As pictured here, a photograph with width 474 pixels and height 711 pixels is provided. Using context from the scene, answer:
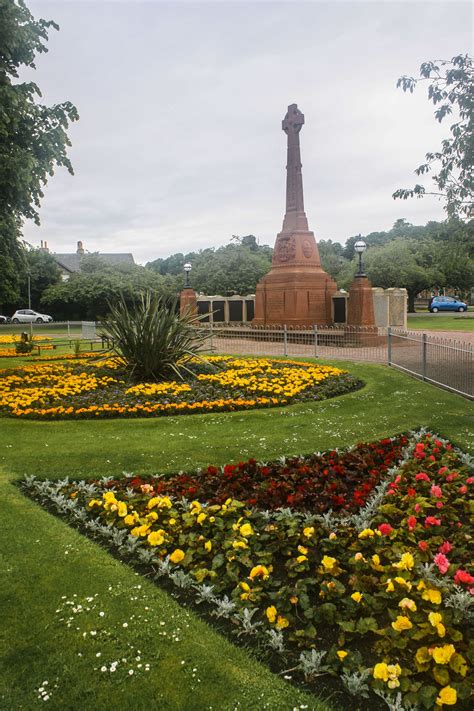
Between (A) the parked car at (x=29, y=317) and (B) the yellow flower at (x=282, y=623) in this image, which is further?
(A) the parked car at (x=29, y=317)

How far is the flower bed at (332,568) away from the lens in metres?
2.77

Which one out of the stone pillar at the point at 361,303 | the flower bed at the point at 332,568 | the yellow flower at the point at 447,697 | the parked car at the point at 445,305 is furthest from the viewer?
the parked car at the point at 445,305

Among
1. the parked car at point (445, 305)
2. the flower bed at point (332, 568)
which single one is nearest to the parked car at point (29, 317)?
the parked car at point (445, 305)

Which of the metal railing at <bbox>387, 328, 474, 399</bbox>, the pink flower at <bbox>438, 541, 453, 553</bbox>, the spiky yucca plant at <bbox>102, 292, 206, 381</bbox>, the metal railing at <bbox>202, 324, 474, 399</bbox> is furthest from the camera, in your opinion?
the spiky yucca plant at <bbox>102, 292, 206, 381</bbox>

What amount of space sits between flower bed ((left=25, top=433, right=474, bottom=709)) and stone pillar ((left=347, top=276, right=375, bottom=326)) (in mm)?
16977

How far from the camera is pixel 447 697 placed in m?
2.46

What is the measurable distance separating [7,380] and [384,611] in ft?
32.6

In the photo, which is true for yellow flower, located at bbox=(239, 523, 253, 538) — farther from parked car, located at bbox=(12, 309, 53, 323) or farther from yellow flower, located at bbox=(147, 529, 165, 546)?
parked car, located at bbox=(12, 309, 53, 323)

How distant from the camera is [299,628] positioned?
313 centimetres

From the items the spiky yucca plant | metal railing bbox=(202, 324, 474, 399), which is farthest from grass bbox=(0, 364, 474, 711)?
the spiky yucca plant

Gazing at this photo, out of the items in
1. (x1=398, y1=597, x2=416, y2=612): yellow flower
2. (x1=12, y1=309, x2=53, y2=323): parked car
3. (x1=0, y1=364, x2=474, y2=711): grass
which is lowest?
(x1=0, y1=364, x2=474, y2=711): grass

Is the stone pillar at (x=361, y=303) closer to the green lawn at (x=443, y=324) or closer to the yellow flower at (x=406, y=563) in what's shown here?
the green lawn at (x=443, y=324)

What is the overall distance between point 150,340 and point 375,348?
10.5m

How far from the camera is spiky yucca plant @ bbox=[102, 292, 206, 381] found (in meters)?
10.9
